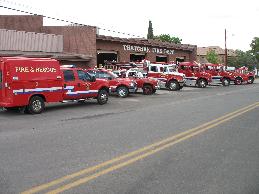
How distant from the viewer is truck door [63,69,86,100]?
17.8 meters

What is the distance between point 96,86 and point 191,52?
41970 mm

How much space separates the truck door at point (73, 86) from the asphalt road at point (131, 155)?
400 cm

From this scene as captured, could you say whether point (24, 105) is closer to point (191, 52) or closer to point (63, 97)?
point (63, 97)

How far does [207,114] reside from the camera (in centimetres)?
1521

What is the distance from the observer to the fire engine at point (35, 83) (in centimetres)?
1528

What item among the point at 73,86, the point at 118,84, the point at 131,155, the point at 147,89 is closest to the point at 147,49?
the point at 147,89

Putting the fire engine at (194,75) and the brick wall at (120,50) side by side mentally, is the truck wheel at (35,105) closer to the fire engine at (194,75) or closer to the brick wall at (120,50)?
the fire engine at (194,75)

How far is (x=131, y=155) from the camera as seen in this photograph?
8039 millimetres

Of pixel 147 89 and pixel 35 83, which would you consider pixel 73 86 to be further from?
pixel 147 89

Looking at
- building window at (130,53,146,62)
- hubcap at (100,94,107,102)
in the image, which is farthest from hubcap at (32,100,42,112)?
building window at (130,53,146,62)

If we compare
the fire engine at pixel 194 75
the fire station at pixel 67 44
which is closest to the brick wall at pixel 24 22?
the fire station at pixel 67 44

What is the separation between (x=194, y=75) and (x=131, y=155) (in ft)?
100

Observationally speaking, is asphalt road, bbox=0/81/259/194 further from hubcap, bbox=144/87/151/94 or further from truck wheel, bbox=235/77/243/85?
truck wheel, bbox=235/77/243/85

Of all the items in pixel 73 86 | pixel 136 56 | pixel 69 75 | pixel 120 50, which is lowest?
pixel 73 86
